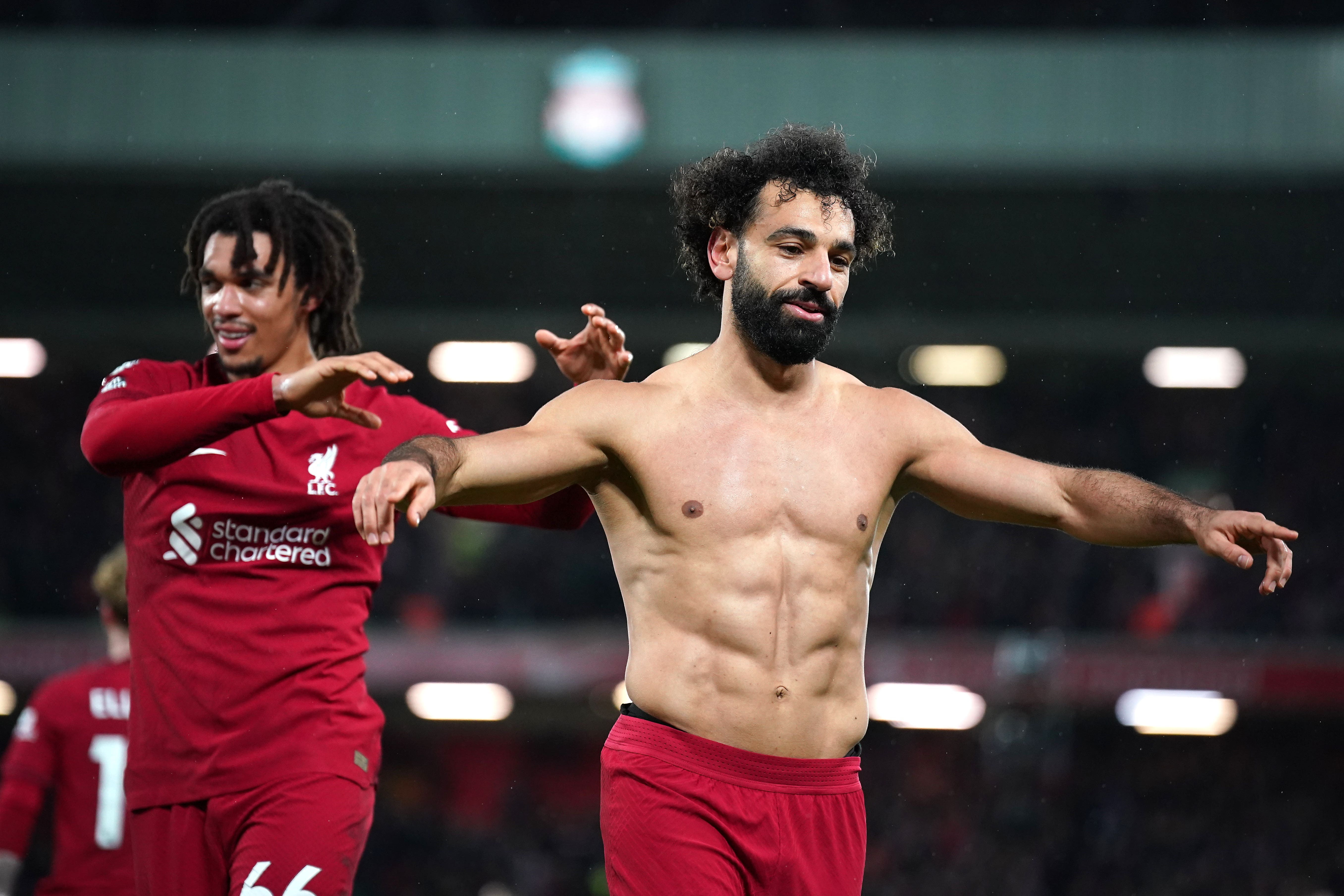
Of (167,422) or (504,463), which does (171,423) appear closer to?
Result: (167,422)

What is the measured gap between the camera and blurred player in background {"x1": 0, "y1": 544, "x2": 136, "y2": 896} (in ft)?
17.2

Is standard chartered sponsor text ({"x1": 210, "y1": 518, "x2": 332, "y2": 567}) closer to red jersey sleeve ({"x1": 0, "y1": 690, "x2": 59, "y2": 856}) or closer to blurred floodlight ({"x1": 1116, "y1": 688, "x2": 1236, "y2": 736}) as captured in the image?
red jersey sleeve ({"x1": 0, "y1": 690, "x2": 59, "y2": 856})

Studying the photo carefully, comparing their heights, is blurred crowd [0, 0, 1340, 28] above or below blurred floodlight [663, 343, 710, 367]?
above

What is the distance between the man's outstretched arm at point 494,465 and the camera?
2781 millimetres

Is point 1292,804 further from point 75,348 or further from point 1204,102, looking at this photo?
point 75,348

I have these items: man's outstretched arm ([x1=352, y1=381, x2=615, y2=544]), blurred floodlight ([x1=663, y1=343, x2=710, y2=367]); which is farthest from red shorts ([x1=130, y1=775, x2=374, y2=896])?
blurred floodlight ([x1=663, y1=343, x2=710, y2=367])

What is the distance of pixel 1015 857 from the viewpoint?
53.6 ft

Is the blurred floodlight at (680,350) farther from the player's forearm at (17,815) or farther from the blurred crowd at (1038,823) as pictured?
the player's forearm at (17,815)

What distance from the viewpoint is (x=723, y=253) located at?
366cm

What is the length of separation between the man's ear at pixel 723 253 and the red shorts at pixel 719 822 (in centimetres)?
117

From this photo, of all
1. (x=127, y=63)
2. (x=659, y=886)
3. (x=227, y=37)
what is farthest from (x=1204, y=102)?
(x=659, y=886)

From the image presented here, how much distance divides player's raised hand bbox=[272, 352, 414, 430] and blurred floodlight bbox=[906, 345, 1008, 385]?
14009 mm

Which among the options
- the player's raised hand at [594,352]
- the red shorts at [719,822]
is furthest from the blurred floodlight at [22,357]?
the red shorts at [719,822]

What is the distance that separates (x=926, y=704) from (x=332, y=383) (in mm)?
13437
